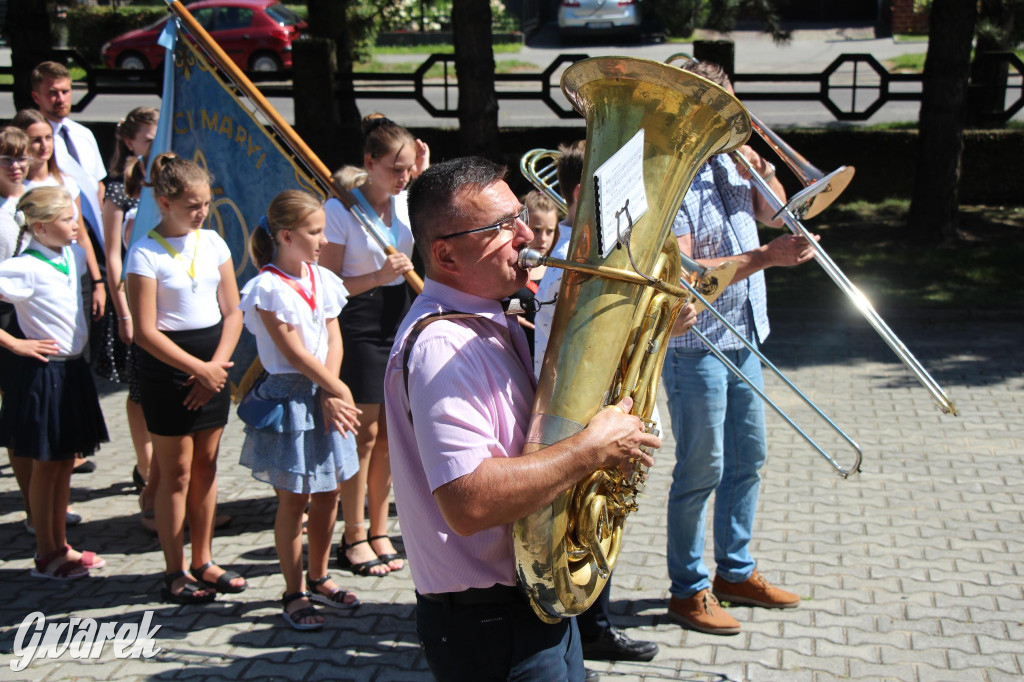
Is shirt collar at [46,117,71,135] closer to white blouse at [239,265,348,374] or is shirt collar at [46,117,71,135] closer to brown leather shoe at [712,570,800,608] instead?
white blouse at [239,265,348,374]

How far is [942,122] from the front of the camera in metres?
10.4

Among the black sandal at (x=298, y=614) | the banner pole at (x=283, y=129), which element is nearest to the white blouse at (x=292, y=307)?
the banner pole at (x=283, y=129)

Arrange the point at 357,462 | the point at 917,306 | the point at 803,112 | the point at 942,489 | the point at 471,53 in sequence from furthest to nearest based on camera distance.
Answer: the point at 803,112 < the point at 471,53 < the point at 917,306 < the point at 942,489 < the point at 357,462

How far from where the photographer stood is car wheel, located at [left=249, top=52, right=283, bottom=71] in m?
21.7

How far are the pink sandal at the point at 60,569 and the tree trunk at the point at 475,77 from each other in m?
6.65

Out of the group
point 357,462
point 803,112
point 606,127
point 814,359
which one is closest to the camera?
point 606,127

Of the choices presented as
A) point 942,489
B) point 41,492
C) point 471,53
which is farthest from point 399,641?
point 471,53

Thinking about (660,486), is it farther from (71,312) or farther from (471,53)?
(471,53)

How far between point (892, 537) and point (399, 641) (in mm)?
2280

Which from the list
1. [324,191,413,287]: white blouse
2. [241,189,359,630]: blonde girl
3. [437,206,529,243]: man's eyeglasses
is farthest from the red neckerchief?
[437,206,529,243]: man's eyeglasses

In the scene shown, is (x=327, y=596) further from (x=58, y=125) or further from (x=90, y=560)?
(x=58, y=125)

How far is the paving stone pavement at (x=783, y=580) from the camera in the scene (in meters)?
3.79

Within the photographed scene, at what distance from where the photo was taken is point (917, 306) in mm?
A: 8781

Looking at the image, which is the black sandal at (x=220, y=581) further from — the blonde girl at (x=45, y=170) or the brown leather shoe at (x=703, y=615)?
the brown leather shoe at (x=703, y=615)
